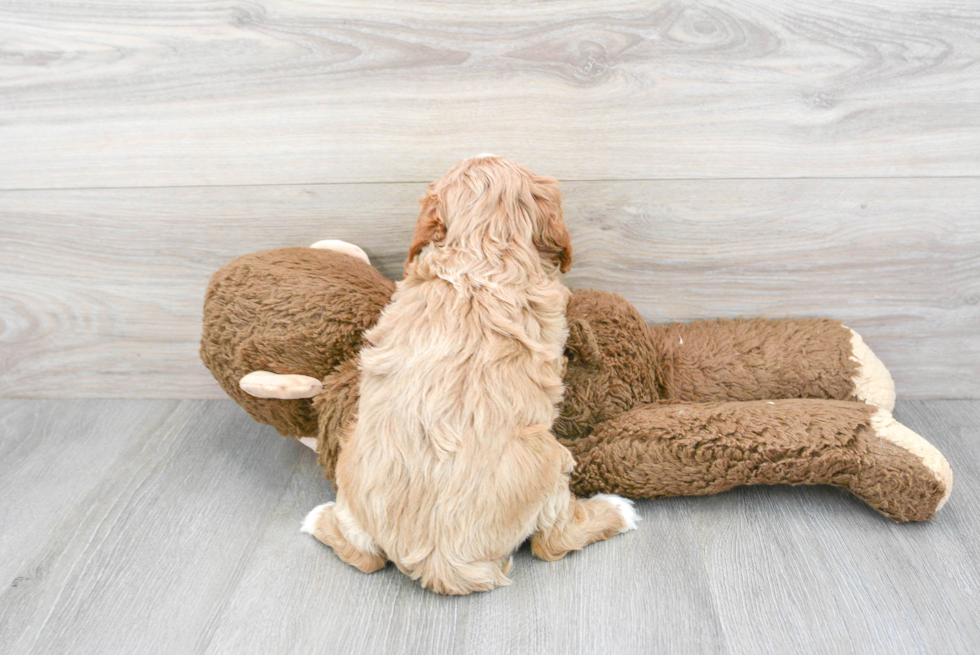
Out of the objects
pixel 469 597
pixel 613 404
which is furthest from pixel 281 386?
pixel 613 404

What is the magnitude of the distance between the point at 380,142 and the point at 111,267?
0.77 m

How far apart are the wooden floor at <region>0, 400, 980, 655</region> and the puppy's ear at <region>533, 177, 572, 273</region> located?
1.88 feet

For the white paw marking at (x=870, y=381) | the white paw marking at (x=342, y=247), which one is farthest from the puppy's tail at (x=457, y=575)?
the white paw marking at (x=870, y=381)

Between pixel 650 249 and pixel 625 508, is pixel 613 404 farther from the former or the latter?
pixel 650 249

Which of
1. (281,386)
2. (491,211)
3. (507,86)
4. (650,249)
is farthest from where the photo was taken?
(650,249)

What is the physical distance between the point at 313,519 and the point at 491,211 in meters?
0.70

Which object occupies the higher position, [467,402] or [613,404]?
[467,402]

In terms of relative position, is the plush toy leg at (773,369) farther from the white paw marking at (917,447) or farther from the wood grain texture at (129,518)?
the wood grain texture at (129,518)

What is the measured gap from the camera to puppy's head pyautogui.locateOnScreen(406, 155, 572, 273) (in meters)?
1.16

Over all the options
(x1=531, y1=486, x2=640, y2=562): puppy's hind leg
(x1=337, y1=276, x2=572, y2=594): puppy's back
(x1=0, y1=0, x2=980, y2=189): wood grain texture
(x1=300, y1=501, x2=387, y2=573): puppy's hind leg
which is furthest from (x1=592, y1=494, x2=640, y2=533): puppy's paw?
(x1=0, y1=0, x2=980, y2=189): wood grain texture

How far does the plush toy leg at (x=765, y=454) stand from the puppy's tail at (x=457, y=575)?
0.89 ft

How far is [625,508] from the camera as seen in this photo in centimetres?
130

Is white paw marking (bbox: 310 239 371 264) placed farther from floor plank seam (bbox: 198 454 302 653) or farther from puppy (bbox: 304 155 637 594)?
floor plank seam (bbox: 198 454 302 653)

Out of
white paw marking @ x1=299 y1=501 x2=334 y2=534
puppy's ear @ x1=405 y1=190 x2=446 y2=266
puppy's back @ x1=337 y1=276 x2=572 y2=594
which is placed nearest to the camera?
puppy's back @ x1=337 y1=276 x2=572 y2=594
